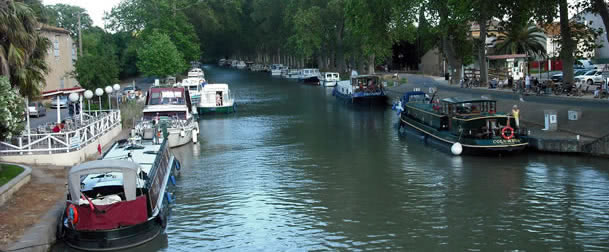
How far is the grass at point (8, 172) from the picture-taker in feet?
74.8

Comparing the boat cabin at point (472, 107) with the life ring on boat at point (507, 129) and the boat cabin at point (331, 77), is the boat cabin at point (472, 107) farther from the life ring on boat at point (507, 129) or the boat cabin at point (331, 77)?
the boat cabin at point (331, 77)

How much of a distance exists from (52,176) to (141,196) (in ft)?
26.2

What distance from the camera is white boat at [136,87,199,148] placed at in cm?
3994

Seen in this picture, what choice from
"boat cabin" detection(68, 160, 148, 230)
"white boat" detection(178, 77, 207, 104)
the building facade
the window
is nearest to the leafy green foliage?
the building facade

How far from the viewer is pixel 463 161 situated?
3275 cm

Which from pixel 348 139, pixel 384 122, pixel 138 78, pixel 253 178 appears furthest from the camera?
pixel 138 78

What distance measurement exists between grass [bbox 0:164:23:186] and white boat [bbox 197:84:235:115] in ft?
116

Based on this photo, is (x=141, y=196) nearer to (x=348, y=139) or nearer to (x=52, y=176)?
(x=52, y=176)

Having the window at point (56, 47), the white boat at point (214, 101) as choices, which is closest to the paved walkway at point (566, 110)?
the white boat at point (214, 101)

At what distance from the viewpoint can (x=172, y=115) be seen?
43.6 metres

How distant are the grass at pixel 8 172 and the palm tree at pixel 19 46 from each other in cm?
359

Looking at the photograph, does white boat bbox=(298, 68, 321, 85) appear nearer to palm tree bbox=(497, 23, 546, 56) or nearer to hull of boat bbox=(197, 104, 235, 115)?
palm tree bbox=(497, 23, 546, 56)

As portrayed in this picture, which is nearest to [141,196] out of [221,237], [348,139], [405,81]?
[221,237]

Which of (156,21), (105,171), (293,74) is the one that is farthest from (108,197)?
(293,74)
